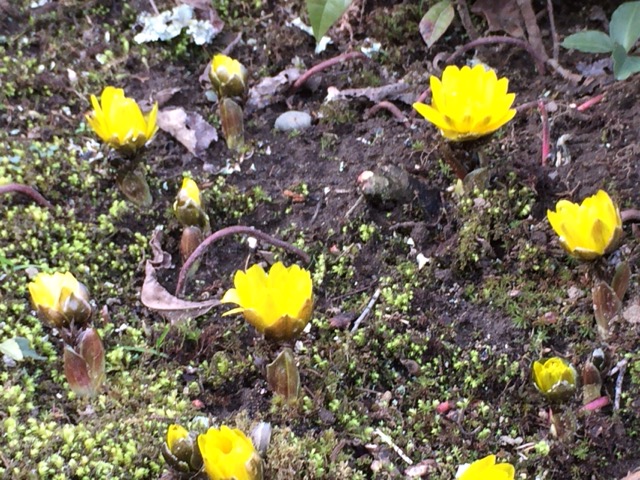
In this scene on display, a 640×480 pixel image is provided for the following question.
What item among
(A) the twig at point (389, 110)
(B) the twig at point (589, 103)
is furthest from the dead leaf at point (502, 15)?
(A) the twig at point (389, 110)

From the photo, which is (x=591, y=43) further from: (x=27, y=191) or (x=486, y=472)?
(x=27, y=191)

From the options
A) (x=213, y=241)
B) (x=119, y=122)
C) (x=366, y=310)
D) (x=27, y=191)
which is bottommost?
(x=366, y=310)

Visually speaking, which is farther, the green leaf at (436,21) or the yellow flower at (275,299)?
the green leaf at (436,21)

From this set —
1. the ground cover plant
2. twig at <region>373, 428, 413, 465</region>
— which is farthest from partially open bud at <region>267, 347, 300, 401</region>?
twig at <region>373, 428, 413, 465</region>

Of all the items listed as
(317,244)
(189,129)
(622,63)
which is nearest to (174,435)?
(317,244)

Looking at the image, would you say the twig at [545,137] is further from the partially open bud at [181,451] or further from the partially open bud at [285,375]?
the partially open bud at [181,451]
